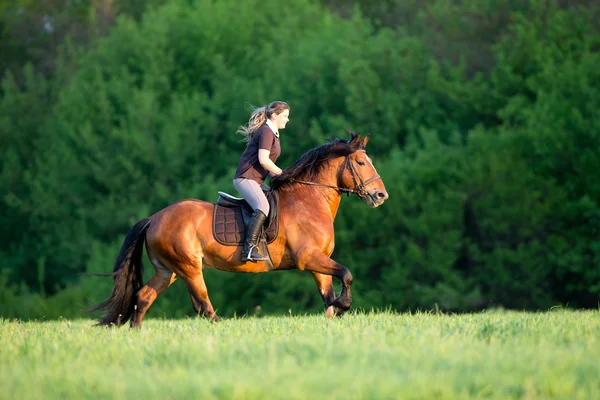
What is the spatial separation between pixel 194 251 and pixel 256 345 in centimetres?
316

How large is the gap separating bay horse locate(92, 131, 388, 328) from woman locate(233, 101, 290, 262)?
9.6 inches

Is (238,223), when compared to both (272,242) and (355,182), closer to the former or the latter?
(272,242)

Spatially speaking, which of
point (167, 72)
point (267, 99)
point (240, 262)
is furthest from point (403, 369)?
point (167, 72)

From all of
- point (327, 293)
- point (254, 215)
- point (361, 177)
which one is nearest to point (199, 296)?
point (254, 215)

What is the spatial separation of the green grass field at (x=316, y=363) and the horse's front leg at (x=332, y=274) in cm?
105

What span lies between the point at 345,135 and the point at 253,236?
89.6 feet

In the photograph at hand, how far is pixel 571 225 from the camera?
3603 centimetres

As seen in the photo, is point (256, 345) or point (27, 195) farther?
point (27, 195)

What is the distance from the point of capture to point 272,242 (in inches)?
Answer: 432

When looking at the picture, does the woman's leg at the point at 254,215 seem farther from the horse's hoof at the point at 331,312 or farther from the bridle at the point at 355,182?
the horse's hoof at the point at 331,312

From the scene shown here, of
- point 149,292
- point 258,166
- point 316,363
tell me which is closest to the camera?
point 316,363

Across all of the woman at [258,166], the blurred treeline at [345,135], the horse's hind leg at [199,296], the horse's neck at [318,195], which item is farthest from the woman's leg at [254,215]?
the blurred treeline at [345,135]

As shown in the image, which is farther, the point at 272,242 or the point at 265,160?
the point at 272,242

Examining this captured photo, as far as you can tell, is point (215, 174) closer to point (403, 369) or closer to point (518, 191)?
point (518, 191)
